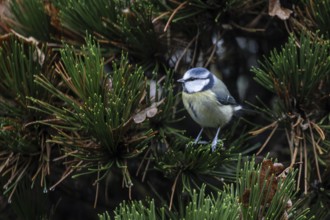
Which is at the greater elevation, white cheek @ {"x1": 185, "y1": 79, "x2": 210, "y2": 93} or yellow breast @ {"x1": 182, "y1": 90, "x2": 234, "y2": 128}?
white cheek @ {"x1": 185, "y1": 79, "x2": 210, "y2": 93}

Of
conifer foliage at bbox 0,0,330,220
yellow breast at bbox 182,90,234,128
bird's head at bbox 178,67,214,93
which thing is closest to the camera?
conifer foliage at bbox 0,0,330,220

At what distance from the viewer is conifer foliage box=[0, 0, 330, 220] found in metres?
1.63

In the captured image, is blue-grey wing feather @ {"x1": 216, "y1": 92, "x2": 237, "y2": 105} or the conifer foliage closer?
the conifer foliage

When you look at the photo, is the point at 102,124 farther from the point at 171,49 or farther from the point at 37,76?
the point at 171,49

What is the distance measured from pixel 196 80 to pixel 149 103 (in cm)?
27

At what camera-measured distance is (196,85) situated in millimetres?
1969

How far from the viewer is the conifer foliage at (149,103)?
1.63 metres

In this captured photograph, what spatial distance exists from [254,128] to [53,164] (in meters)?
0.54

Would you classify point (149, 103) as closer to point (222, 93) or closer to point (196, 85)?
point (196, 85)

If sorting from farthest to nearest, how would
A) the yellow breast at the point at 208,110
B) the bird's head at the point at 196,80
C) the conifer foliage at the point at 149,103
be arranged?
the yellow breast at the point at 208,110 < the bird's head at the point at 196,80 < the conifer foliage at the point at 149,103

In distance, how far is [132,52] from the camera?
189 cm

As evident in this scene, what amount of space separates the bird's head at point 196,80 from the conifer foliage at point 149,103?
40 mm

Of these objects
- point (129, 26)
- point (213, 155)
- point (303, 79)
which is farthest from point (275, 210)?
point (129, 26)

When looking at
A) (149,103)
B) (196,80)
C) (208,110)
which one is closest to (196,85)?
(196,80)
